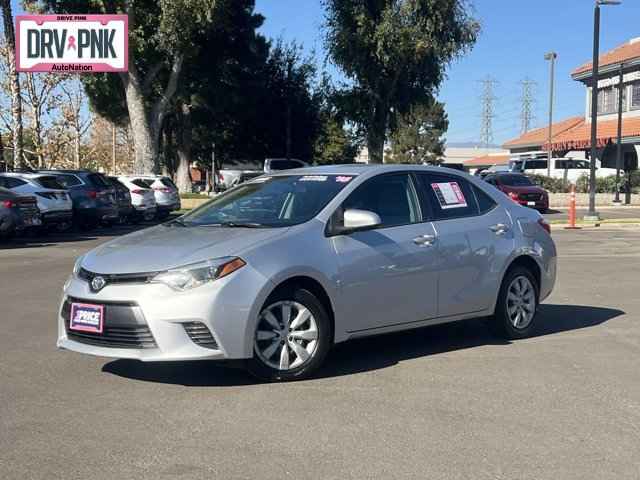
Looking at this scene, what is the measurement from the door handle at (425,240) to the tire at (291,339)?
3.75 ft

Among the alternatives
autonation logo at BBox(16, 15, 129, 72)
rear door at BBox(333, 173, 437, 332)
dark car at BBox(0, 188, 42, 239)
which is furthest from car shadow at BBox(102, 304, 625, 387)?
autonation logo at BBox(16, 15, 129, 72)

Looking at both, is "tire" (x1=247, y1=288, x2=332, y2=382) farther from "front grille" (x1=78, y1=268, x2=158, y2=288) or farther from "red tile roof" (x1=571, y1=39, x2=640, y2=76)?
"red tile roof" (x1=571, y1=39, x2=640, y2=76)

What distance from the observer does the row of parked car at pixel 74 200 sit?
18344 mm

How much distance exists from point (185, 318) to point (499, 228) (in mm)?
3358

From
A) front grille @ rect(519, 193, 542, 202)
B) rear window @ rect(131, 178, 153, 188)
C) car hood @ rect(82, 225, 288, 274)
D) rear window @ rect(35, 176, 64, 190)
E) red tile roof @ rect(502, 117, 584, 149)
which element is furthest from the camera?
red tile roof @ rect(502, 117, 584, 149)

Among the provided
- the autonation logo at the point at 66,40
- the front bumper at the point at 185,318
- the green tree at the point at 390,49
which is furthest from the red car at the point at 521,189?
the front bumper at the point at 185,318

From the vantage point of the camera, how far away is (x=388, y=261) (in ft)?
21.9

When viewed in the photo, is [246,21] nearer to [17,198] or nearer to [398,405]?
[17,198]

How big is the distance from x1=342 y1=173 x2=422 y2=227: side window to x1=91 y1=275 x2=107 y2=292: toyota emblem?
2.03 m

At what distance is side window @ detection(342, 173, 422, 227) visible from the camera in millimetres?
6879

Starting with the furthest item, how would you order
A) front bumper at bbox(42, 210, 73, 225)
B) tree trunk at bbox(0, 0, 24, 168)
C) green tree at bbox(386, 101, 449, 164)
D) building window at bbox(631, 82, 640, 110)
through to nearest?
green tree at bbox(386, 101, 449, 164), building window at bbox(631, 82, 640, 110), tree trunk at bbox(0, 0, 24, 168), front bumper at bbox(42, 210, 73, 225)

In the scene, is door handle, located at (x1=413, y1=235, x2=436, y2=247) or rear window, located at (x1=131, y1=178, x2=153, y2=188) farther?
rear window, located at (x1=131, y1=178, x2=153, y2=188)

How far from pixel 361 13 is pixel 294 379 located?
35.6m

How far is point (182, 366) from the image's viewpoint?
6.71 meters
